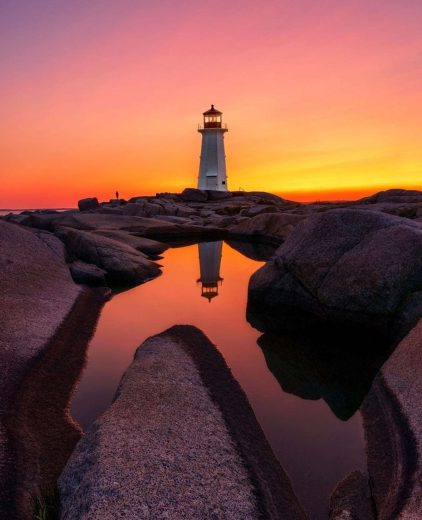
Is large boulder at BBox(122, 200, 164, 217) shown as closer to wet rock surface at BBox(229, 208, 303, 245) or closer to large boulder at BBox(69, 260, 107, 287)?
wet rock surface at BBox(229, 208, 303, 245)

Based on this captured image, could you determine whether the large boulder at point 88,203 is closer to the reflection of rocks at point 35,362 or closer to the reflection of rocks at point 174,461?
the reflection of rocks at point 35,362

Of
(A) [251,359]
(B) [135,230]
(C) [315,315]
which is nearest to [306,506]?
(A) [251,359]

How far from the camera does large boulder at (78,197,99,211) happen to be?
5952cm

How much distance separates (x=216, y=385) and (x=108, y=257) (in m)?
11.8

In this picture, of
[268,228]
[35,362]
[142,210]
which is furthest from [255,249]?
[35,362]

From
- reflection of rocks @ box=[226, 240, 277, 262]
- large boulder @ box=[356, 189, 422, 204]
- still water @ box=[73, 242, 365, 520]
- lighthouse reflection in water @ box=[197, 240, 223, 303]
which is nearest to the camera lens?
still water @ box=[73, 242, 365, 520]

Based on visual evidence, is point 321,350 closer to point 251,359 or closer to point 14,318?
point 251,359

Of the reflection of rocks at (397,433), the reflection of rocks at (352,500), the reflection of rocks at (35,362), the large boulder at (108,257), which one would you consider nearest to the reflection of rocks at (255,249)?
the large boulder at (108,257)

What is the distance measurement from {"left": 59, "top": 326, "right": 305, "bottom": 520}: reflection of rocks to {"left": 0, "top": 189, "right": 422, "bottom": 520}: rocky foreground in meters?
0.02

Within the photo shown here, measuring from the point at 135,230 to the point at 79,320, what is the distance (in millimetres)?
24329

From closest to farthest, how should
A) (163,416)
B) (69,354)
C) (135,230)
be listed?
(163,416) < (69,354) < (135,230)

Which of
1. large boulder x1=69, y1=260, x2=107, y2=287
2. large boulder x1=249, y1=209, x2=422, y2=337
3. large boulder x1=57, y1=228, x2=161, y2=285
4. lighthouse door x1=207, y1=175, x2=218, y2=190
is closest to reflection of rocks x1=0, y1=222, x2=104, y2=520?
large boulder x1=69, y1=260, x2=107, y2=287

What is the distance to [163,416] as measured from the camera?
18.2ft

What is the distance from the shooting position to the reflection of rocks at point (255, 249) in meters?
27.3
